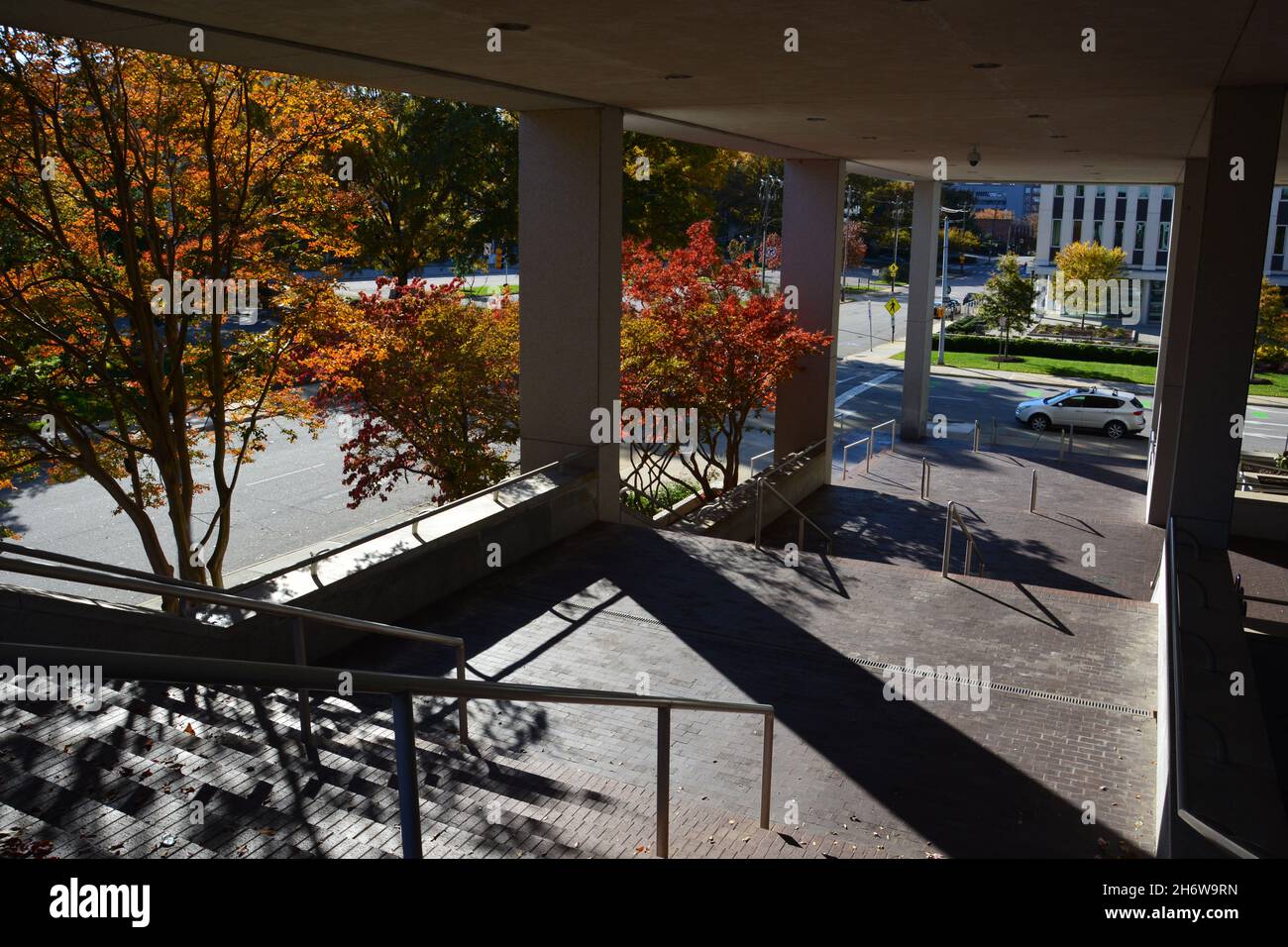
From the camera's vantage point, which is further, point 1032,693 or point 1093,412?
point 1093,412

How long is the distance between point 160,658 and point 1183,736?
569cm

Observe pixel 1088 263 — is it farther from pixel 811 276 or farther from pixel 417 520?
pixel 417 520

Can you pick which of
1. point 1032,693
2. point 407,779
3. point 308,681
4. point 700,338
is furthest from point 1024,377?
point 308,681

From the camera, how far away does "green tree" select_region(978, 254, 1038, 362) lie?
4147cm

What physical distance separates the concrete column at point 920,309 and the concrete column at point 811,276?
5.86 meters

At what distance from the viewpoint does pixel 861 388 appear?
35438mm

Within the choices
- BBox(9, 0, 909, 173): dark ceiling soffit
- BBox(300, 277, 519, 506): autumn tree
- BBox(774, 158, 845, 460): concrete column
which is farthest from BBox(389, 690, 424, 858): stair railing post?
BBox(774, 158, 845, 460): concrete column

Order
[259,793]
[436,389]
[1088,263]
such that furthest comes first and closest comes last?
[1088,263] → [436,389] → [259,793]

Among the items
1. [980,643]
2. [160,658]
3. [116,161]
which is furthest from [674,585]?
[160,658]

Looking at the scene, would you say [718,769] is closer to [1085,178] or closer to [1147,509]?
[1147,509]

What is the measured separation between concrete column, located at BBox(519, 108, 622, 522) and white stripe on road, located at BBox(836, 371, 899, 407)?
2087 centimetres

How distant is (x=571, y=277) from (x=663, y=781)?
24.9 feet

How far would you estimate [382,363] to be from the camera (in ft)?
43.8

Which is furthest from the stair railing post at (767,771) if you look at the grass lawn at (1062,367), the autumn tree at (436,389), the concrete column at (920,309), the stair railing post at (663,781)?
the grass lawn at (1062,367)
